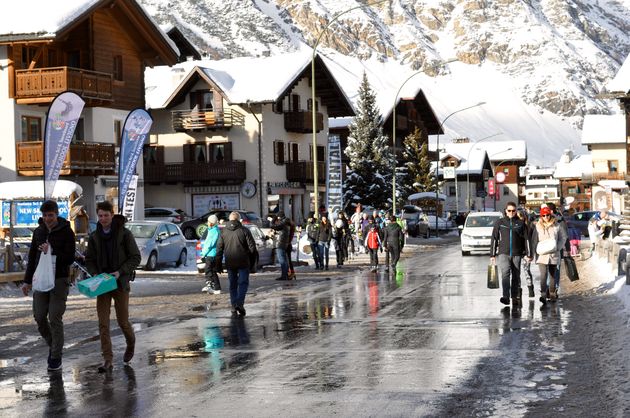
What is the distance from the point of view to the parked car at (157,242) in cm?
2977

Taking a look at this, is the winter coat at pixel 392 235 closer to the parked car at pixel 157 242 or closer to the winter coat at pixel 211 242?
the parked car at pixel 157 242

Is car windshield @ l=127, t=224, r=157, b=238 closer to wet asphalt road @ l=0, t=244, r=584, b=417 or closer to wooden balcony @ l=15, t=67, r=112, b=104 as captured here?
wooden balcony @ l=15, t=67, r=112, b=104

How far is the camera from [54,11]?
39062 mm

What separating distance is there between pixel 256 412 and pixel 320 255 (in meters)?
23.2

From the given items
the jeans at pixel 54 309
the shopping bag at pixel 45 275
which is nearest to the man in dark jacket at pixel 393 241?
the jeans at pixel 54 309

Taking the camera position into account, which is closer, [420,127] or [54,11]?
[54,11]

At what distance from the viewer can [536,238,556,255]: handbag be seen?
18656 mm

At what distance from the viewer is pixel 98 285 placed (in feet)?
37.7

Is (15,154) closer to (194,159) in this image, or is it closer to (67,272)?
(194,159)

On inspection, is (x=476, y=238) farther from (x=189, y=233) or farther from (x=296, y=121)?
(x=296, y=121)

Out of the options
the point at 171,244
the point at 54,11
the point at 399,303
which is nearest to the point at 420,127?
the point at 54,11

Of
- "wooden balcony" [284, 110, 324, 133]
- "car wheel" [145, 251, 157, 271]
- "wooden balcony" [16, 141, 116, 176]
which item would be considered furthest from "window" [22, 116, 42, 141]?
"wooden balcony" [284, 110, 324, 133]

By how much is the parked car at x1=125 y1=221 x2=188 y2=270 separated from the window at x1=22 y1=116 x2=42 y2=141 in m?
11.1

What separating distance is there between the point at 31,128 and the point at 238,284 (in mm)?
25187
